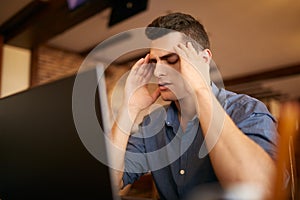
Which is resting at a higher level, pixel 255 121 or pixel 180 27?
pixel 180 27

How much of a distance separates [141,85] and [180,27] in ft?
0.87

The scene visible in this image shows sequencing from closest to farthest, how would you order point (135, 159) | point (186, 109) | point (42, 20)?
point (186, 109)
point (135, 159)
point (42, 20)

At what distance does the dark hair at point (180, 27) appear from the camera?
3.73 feet

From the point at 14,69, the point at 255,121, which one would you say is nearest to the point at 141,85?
the point at 255,121

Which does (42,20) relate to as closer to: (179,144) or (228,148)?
(179,144)

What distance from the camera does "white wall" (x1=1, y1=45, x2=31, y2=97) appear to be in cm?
477

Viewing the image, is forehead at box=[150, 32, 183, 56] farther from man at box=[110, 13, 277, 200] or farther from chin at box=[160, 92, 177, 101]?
chin at box=[160, 92, 177, 101]

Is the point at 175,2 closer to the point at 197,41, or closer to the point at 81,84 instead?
the point at 197,41

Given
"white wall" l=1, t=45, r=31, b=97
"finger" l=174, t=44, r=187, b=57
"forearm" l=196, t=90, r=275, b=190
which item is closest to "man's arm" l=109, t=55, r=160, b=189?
"finger" l=174, t=44, r=187, b=57

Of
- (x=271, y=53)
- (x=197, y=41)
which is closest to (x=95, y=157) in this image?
(x=197, y=41)

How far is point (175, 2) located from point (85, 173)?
3.48 metres

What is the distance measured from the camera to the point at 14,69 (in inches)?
192

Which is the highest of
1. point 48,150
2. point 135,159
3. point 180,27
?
point 180,27

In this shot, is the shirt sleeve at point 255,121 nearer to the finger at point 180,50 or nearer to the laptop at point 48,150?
the finger at point 180,50
